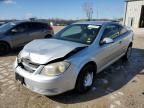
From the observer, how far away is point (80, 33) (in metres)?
4.92

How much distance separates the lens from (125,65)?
6.50m

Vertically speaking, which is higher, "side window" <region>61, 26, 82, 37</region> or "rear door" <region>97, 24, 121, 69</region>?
"side window" <region>61, 26, 82, 37</region>

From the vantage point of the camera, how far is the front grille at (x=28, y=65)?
358 centimetres

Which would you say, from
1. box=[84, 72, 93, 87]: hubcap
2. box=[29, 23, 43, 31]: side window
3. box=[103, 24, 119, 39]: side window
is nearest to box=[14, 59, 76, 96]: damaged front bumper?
box=[84, 72, 93, 87]: hubcap

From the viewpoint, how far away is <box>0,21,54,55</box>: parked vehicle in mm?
7746

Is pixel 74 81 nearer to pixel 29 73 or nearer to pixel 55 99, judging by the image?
pixel 55 99

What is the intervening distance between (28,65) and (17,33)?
484 centimetres

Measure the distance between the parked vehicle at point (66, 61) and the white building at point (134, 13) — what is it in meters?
21.3

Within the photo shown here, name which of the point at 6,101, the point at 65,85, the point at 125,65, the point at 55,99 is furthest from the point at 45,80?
the point at 125,65

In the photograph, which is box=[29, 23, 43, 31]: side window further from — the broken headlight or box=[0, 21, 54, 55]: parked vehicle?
the broken headlight

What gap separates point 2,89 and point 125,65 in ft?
14.1

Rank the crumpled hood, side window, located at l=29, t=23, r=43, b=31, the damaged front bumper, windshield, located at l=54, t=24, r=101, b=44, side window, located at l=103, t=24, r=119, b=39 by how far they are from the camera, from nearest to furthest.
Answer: the damaged front bumper → the crumpled hood → windshield, located at l=54, t=24, r=101, b=44 → side window, located at l=103, t=24, r=119, b=39 → side window, located at l=29, t=23, r=43, b=31

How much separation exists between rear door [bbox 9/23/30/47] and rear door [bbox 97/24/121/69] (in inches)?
177

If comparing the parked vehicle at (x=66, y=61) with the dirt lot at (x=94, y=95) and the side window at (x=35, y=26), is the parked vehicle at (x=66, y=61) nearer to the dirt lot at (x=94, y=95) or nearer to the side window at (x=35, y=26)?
the dirt lot at (x=94, y=95)
